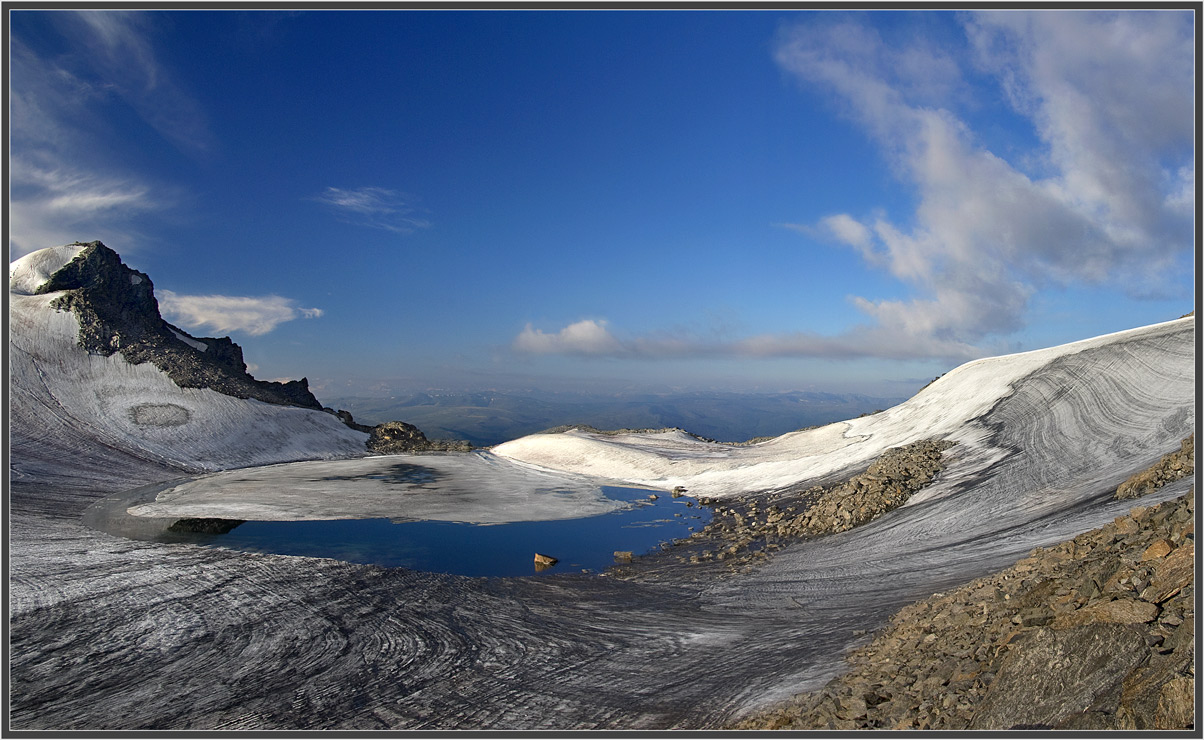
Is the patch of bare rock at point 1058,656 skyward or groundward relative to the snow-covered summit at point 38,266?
groundward

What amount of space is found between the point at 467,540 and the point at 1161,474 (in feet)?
57.3

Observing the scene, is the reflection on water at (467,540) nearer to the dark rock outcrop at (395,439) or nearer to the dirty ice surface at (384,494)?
the dirty ice surface at (384,494)

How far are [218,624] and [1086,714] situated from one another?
10666mm

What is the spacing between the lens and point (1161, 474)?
10.3m

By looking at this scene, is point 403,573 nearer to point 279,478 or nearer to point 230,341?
point 279,478

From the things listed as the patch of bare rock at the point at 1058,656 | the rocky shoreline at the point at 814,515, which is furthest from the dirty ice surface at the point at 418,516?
the patch of bare rock at the point at 1058,656

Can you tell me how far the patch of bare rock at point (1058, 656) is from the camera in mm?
3678

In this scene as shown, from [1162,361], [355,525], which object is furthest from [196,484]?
[1162,361]

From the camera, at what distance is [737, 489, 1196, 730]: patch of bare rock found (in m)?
3.68

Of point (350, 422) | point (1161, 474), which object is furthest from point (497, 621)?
point (350, 422)

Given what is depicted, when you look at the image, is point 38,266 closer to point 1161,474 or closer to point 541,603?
point 541,603

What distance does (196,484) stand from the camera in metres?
25.8

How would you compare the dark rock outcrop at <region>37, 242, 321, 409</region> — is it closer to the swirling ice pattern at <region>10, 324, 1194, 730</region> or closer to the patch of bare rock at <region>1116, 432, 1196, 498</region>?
the swirling ice pattern at <region>10, 324, 1194, 730</region>

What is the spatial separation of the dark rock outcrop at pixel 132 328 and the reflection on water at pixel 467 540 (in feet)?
82.5
